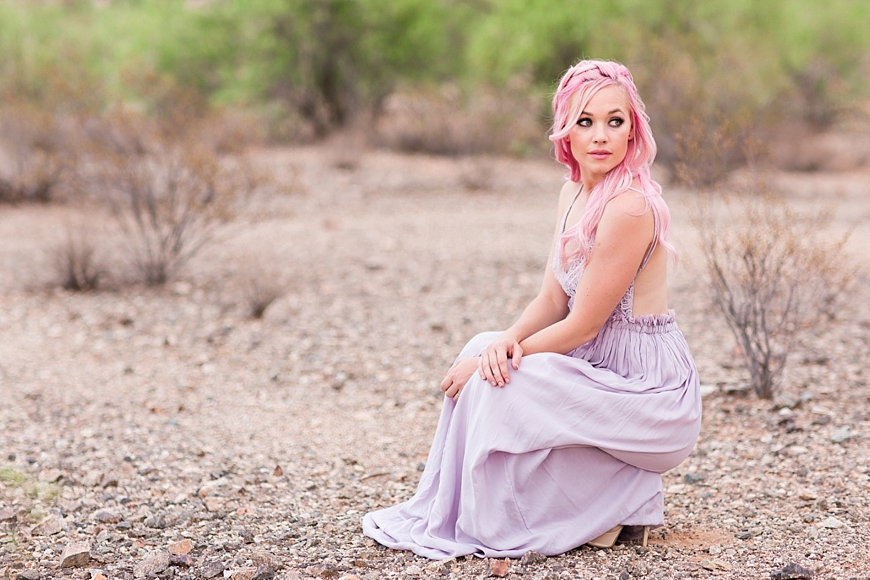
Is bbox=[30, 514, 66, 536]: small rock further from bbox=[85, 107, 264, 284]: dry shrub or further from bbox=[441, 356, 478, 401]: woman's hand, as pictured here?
bbox=[85, 107, 264, 284]: dry shrub

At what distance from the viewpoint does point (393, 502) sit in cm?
329

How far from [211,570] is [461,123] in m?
10.4

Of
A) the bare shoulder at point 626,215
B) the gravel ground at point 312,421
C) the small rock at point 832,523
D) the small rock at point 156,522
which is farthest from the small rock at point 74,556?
the small rock at point 832,523

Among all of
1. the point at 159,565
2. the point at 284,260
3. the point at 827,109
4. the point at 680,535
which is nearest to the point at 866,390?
the point at 680,535

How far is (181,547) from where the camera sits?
2.78 m

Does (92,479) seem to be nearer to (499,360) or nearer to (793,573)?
(499,360)

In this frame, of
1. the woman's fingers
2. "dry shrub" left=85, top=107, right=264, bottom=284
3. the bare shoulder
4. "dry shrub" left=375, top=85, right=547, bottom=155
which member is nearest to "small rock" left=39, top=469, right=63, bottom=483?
the woman's fingers

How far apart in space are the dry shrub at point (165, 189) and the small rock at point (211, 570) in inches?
166

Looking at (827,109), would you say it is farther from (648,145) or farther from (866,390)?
(648,145)

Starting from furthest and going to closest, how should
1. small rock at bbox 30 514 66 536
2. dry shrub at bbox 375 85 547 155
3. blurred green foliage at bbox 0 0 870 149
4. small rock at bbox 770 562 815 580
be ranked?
blurred green foliage at bbox 0 0 870 149 → dry shrub at bbox 375 85 547 155 → small rock at bbox 30 514 66 536 → small rock at bbox 770 562 815 580

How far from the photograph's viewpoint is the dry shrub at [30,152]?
949 cm

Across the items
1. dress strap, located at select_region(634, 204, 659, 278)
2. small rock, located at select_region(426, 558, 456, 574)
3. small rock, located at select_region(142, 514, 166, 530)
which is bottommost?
small rock, located at select_region(142, 514, 166, 530)

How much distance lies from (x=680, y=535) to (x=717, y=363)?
2.10 metres

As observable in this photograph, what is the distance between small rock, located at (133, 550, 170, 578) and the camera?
8.45ft
